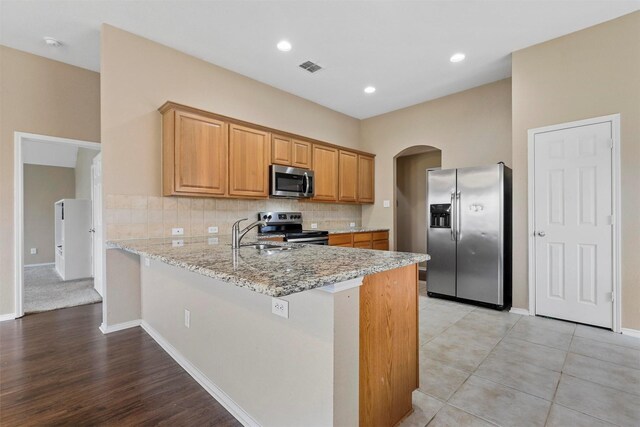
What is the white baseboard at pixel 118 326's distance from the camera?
9.36ft

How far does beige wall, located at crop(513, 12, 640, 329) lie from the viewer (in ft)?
8.81

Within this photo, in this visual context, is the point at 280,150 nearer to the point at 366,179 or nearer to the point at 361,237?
the point at 361,237

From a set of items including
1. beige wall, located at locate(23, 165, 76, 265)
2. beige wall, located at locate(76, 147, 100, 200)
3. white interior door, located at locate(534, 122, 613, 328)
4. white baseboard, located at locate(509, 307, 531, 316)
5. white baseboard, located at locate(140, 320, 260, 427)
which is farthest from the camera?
beige wall, located at locate(23, 165, 76, 265)

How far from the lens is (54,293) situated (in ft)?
13.6

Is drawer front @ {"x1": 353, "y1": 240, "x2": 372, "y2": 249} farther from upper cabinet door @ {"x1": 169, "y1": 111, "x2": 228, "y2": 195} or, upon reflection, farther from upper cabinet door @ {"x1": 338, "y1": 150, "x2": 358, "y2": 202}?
upper cabinet door @ {"x1": 169, "y1": 111, "x2": 228, "y2": 195}

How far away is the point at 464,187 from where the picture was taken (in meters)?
3.67

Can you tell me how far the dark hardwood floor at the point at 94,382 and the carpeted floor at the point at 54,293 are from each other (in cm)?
81

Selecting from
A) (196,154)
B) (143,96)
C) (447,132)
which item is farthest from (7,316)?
(447,132)

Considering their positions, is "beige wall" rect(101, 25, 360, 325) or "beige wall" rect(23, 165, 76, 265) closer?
"beige wall" rect(101, 25, 360, 325)

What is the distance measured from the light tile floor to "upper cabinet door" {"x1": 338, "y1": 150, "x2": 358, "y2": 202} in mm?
2512

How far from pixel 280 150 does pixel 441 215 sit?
234cm

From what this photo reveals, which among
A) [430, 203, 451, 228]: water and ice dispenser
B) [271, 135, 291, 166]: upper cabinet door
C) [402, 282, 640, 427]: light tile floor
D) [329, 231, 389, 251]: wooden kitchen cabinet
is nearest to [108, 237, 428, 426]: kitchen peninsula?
[402, 282, 640, 427]: light tile floor

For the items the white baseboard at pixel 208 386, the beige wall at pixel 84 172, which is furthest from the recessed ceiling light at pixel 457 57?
the beige wall at pixel 84 172

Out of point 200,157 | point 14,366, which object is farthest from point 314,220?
point 14,366
